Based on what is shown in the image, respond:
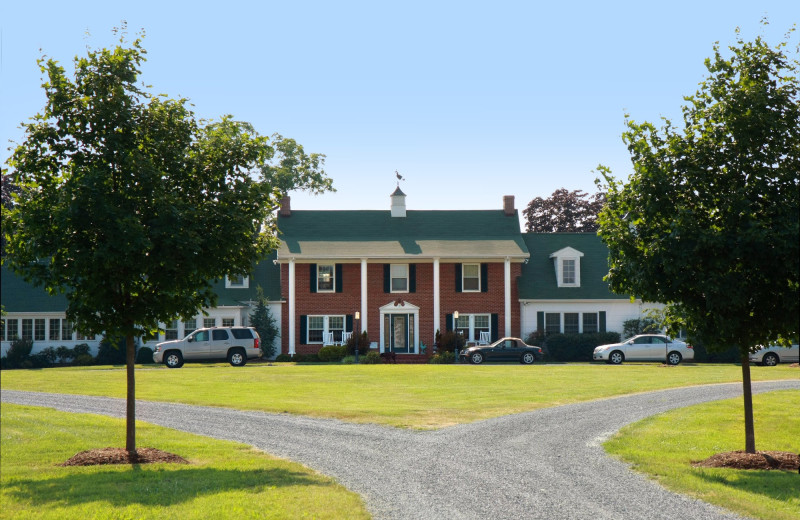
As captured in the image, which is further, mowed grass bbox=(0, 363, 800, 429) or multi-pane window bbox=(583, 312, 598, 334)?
multi-pane window bbox=(583, 312, 598, 334)

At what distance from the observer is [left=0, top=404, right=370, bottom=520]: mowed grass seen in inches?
403

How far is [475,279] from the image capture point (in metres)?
44.8

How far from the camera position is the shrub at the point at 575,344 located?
42531 mm

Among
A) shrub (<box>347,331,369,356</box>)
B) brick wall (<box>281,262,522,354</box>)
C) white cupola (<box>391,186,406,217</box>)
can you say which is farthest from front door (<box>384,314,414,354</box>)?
white cupola (<box>391,186,406,217</box>)

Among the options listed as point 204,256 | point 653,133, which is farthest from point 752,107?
point 204,256

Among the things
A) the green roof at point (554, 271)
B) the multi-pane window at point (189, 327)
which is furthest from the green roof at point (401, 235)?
the multi-pane window at point (189, 327)

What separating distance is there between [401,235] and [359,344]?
299 inches

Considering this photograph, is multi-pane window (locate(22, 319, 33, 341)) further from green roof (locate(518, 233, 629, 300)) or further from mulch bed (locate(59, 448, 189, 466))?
mulch bed (locate(59, 448, 189, 466))

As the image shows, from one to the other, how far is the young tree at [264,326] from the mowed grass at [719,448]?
2667cm

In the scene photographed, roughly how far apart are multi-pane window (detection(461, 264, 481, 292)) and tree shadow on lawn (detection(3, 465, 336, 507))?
32.5m

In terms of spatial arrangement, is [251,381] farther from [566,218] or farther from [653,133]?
[566,218]

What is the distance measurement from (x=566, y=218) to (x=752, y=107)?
49.4m

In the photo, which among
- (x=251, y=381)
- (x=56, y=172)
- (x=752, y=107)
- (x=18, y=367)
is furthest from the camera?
(x=18, y=367)

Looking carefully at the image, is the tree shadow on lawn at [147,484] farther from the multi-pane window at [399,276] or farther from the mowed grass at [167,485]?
the multi-pane window at [399,276]
